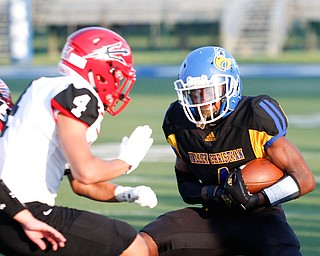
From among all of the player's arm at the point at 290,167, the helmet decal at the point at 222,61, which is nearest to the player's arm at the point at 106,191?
the player's arm at the point at 290,167

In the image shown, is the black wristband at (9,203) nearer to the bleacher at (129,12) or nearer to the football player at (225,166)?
the football player at (225,166)

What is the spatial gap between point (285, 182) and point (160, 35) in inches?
1263

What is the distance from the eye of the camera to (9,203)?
420 centimetres

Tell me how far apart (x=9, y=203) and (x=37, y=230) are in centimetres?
17

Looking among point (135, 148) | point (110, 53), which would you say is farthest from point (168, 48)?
point (135, 148)

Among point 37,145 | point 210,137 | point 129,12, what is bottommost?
point 129,12

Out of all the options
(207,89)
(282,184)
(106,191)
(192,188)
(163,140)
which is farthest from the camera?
(163,140)

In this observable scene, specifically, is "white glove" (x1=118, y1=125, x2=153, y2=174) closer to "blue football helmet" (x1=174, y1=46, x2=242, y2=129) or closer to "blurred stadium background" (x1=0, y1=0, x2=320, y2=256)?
"blue football helmet" (x1=174, y1=46, x2=242, y2=129)

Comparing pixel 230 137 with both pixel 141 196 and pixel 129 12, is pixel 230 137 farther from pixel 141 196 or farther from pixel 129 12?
pixel 129 12

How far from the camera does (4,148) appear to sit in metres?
4.35

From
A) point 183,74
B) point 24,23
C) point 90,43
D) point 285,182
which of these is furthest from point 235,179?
point 24,23

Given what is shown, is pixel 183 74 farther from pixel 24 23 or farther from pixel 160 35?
pixel 160 35

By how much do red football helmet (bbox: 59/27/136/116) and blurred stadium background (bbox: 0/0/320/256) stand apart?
3204mm

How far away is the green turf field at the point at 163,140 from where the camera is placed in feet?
23.3
